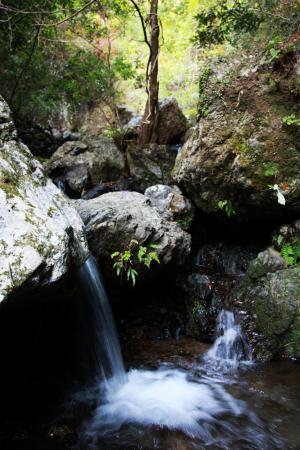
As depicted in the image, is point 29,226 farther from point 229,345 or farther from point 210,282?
point 210,282

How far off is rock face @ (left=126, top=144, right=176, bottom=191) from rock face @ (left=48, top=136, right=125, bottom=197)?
24.2 inches

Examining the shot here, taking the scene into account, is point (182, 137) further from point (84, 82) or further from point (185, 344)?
point (185, 344)

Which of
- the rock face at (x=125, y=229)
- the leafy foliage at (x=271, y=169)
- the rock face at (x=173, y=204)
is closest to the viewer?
the rock face at (x=125, y=229)

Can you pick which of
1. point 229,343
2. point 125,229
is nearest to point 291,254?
point 229,343

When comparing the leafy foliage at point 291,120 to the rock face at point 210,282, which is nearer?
the leafy foliage at point 291,120

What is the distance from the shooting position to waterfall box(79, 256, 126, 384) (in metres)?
4.73

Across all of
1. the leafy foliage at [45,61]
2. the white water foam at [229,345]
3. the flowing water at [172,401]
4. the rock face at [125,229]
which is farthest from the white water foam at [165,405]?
the leafy foliage at [45,61]

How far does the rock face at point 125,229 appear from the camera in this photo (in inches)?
202

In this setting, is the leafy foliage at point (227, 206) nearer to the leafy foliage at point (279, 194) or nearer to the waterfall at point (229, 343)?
the leafy foliage at point (279, 194)

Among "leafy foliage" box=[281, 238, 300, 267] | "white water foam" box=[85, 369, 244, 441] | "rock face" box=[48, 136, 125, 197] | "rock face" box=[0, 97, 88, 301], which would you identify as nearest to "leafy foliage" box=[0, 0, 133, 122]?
"rock face" box=[48, 136, 125, 197]

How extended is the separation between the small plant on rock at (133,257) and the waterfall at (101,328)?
13.6 inches

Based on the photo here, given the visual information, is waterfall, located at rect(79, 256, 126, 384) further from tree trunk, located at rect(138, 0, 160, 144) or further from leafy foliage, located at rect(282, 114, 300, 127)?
tree trunk, located at rect(138, 0, 160, 144)

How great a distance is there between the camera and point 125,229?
522 centimetres

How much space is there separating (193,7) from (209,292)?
1096cm
